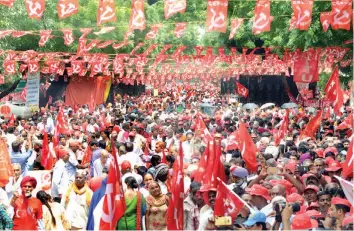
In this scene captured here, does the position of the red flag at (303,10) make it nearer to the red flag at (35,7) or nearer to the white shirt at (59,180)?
the red flag at (35,7)

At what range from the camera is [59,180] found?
12.6 m

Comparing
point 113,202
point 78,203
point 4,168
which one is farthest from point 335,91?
point 113,202

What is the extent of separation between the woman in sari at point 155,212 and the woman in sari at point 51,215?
3.53ft

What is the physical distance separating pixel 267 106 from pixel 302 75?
6533mm

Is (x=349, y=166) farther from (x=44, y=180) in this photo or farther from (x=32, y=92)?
(x=32, y=92)

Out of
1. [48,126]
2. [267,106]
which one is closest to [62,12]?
[48,126]

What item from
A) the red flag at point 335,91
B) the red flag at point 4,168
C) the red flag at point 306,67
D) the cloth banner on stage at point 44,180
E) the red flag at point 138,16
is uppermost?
the red flag at point 138,16

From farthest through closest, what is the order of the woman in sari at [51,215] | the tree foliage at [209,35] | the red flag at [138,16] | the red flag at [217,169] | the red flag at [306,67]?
1. the red flag at [306,67]
2. the tree foliage at [209,35]
3. the red flag at [138,16]
4. the red flag at [217,169]
5. the woman in sari at [51,215]

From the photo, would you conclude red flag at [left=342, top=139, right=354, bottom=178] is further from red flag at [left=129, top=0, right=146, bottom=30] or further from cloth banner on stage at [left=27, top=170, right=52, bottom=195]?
red flag at [left=129, top=0, right=146, bottom=30]

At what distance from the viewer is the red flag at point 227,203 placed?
28.0 feet

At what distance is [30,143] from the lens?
1744cm

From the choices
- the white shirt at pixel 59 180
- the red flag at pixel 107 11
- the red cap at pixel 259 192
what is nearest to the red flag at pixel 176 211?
the red cap at pixel 259 192

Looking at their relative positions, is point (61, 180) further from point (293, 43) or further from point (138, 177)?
point (293, 43)

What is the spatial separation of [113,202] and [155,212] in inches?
23.9
